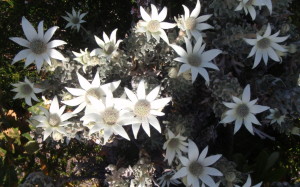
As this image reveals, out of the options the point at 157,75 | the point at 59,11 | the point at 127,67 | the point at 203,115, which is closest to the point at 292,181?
the point at 203,115

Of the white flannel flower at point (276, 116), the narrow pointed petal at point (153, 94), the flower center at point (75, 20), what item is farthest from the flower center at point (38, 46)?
the white flannel flower at point (276, 116)

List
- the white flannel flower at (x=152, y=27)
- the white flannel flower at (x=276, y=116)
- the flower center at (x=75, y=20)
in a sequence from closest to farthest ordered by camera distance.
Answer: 1. the white flannel flower at (x=152, y=27)
2. the white flannel flower at (x=276, y=116)
3. the flower center at (x=75, y=20)

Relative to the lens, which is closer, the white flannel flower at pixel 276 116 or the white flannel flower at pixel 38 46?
the white flannel flower at pixel 38 46

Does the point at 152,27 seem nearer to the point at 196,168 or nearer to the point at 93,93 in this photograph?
the point at 93,93

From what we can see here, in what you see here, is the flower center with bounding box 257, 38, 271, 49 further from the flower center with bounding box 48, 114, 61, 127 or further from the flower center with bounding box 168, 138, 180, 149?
the flower center with bounding box 48, 114, 61, 127

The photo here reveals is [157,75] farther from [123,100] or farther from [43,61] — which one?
[43,61]

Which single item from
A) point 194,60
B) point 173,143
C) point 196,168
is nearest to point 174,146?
point 173,143

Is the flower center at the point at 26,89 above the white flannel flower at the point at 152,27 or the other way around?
the other way around

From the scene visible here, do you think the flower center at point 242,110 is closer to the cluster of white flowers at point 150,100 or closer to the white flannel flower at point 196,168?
the cluster of white flowers at point 150,100
